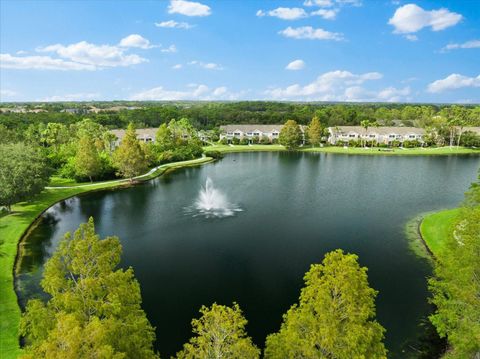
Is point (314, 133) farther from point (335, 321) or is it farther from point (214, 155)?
point (335, 321)

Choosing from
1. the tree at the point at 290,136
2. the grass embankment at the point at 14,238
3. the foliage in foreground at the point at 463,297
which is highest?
the tree at the point at 290,136

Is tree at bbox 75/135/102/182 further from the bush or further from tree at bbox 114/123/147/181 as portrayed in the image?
the bush

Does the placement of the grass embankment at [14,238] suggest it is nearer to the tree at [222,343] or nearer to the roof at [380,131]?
the tree at [222,343]

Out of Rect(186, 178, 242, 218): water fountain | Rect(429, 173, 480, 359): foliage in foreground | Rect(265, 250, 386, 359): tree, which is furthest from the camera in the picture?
Rect(186, 178, 242, 218): water fountain

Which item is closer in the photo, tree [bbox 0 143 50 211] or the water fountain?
tree [bbox 0 143 50 211]

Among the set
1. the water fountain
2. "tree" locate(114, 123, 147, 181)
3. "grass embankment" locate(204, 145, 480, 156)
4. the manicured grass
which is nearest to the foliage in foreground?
the manicured grass

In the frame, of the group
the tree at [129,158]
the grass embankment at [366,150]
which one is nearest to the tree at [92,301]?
the tree at [129,158]

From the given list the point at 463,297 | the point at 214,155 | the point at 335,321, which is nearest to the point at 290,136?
the point at 214,155

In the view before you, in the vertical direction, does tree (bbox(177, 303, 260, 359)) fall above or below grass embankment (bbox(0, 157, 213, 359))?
above
